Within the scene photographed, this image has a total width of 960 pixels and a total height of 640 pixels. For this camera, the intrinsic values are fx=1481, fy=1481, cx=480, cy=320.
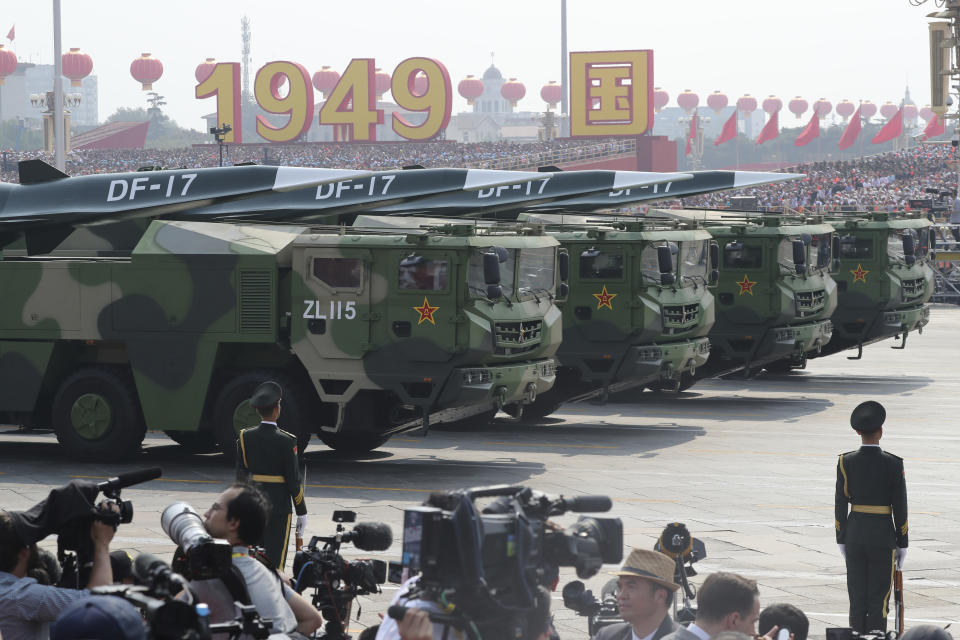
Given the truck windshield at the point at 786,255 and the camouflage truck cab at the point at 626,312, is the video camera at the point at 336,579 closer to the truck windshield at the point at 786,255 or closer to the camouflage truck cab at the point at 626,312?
the camouflage truck cab at the point at 626,312

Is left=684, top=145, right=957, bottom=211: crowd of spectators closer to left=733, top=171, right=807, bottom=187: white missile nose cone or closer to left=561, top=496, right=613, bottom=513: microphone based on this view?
left=733, top=171, right=807, bottom=187: white missile nose cone

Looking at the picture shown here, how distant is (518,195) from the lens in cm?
2330

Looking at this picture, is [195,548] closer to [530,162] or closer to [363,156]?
→ [530,162]

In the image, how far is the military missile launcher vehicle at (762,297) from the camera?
2158 cm

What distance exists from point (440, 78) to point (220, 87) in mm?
11755

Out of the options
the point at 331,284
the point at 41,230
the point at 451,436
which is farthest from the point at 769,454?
the point at 41,230

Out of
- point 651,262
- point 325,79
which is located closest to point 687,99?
point 325,79

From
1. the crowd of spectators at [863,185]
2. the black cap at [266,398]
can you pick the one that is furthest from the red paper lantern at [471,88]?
the black cap at [266,398]

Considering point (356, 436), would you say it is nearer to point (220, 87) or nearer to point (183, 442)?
point (183, 442)

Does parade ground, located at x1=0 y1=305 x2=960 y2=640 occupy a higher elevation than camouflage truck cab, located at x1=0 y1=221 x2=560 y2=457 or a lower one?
lower

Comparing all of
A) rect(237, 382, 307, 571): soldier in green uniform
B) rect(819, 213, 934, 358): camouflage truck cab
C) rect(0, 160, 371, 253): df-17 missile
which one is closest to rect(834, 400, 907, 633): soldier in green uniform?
rect(237, 382, 307, 571): soldier in green uniform

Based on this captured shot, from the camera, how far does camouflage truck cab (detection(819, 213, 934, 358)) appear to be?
2425cm

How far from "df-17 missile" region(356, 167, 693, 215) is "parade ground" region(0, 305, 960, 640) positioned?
3555mm

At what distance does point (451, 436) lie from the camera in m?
18.8
